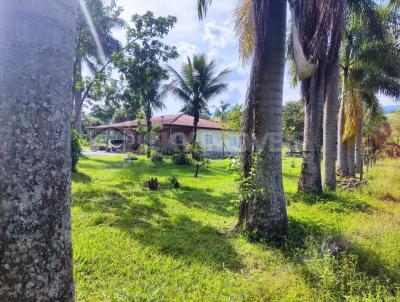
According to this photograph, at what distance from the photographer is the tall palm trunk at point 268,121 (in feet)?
15.4

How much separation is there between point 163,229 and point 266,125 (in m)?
2.77

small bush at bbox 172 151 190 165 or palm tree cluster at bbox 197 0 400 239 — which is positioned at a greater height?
palm tree cluster at bbox 197 0 400 239

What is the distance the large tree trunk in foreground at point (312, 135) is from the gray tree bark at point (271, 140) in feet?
10.7

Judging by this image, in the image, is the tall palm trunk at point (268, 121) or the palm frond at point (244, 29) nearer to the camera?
the tall palm trunk at point (268, 121)

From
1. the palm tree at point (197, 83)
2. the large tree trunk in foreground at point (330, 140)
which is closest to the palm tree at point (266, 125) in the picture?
the large tree trunk in foreground at point (330, 140)

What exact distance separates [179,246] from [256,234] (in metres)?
1.35

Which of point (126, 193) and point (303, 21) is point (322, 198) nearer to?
point (303, 21)

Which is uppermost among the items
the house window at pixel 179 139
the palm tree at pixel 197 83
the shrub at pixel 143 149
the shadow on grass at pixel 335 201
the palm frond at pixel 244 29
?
the palm tree at pixel 197 83

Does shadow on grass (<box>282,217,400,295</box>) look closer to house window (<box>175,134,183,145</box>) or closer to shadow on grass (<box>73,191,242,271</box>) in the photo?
shadow on grass (<box>73,191,242,271</box>)

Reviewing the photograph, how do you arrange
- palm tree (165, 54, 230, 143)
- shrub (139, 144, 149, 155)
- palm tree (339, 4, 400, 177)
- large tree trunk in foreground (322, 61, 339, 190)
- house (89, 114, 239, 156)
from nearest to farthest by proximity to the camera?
1. large tree trunk in foreground (322, 61, 339, 190)
2. palm tree (339, 4, 400, 177)
3. palm tree (165, 54, 230, 143)
4. shrub (139, 144, 149, 155)
5. house (89, 114, 239, 156)

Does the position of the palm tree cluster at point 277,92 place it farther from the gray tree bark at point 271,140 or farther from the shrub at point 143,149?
the shrub at point 143,149

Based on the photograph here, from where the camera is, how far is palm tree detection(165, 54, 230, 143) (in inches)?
838

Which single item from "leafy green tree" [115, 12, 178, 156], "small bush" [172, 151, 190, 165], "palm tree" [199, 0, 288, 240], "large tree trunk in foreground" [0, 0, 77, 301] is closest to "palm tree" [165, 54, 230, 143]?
"small bush" [172, 151, 190, 165]

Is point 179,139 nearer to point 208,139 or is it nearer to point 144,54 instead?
point 208,139
